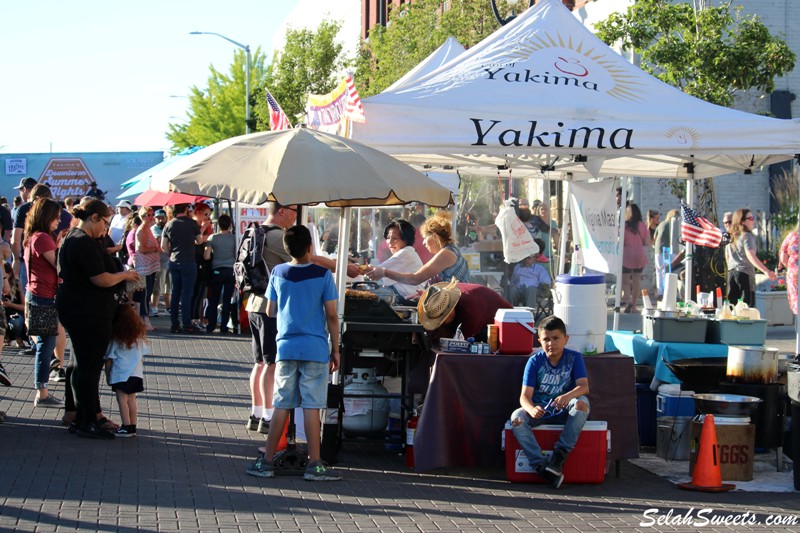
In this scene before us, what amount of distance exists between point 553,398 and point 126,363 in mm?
3597

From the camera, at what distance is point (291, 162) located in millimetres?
8188

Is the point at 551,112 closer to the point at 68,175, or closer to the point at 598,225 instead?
the point at 598,225

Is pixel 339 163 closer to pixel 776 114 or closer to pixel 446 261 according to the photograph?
pixel 446 261

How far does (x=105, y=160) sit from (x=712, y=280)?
107ft

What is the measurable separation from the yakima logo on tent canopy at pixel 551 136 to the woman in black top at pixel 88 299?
3309 millimetres

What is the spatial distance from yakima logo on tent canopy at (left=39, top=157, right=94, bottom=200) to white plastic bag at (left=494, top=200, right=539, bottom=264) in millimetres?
32722

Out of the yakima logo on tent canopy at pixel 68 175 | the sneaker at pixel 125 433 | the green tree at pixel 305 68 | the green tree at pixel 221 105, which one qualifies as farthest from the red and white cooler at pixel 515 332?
the green tree at pixel 221 105

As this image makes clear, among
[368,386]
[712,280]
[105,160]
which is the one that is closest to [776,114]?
[712,280]

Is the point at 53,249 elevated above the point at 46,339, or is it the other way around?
the point at 53,249

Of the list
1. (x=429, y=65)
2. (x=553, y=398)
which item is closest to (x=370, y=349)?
(x=553, y=398)

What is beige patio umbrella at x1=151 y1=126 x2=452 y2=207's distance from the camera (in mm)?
7945

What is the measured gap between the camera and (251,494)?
295 inches

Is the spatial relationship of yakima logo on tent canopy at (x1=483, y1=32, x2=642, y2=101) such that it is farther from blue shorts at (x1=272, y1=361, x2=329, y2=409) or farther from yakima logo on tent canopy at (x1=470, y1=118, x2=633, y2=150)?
blue shorts at (x1=272, y1=361, x2=329, y2=409)

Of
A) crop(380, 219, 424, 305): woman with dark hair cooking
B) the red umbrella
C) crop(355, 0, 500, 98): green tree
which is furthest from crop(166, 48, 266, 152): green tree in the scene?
crop(380, 219, 424, 305): woman with dark hair cooking
